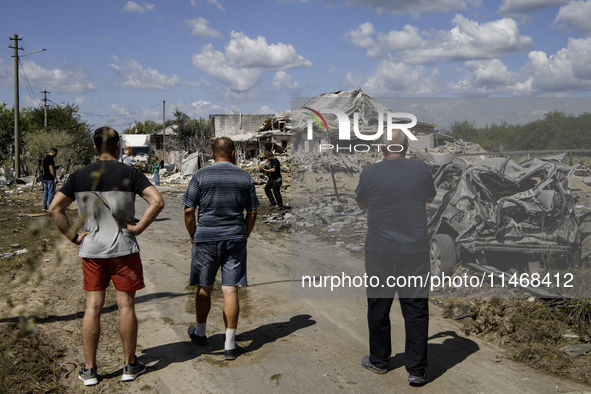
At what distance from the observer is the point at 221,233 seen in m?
4.32

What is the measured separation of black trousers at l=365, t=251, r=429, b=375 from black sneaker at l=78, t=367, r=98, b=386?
7.16 ft

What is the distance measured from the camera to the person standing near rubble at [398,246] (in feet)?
13.1

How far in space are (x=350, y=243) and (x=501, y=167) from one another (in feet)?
11.5

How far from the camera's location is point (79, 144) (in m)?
45.3

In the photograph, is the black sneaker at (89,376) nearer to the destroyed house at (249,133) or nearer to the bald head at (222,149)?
the bald head at (222,149)

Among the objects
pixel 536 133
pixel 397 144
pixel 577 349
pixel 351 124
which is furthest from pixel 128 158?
pixel 577 349

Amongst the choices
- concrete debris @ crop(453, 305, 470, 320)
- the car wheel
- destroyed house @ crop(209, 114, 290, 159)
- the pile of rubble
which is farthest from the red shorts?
destroyed house @ crop(209, 114, 290, 159)

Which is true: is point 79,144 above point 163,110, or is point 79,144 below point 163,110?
below

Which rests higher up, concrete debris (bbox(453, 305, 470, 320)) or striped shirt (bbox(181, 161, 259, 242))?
striped shirt (bbox(181, 161, 259, 242))

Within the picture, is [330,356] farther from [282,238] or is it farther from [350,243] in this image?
[282,238]

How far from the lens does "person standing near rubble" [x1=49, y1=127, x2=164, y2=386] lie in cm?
372

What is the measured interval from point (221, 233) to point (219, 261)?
10.1 inches

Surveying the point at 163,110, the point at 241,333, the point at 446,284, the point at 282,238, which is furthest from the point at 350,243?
the point at 163,110

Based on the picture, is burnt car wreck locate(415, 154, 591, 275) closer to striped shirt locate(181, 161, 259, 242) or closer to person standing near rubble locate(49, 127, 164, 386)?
striped shirt locate(181, 161, 259, 242)
